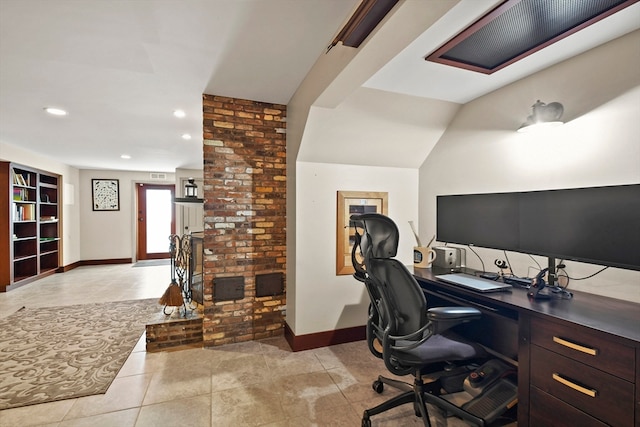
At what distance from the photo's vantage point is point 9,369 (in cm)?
249

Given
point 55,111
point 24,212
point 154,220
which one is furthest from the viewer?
point 154,220

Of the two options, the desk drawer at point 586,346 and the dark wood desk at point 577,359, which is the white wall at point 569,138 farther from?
the desk drawer at point 586,346

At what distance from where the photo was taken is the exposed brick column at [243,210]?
2.88m

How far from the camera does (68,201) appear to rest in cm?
660

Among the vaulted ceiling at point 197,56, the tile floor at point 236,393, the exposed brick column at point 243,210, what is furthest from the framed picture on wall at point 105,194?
the exposed brick column at point 243,210

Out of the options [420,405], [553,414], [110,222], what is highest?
[110,222]

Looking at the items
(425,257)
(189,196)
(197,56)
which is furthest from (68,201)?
(425,257)

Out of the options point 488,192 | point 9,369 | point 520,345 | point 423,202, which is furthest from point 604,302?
point 9,369

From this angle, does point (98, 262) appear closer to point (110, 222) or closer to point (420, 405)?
point (110, 222)

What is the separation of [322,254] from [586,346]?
6.60 ft

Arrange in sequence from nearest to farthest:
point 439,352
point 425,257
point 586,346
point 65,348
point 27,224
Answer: point 586,346
point 439,352
point 425,257
point 65,348
point 27,224

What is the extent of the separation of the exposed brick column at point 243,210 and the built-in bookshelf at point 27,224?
456 cm

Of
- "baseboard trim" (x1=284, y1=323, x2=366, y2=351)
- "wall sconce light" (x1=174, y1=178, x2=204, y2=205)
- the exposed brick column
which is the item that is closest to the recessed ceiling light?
"wall sconce light" (x1=174, y1=178, x2=204, y2=205)

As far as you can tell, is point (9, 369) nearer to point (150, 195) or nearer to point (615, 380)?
point (615, 380)
